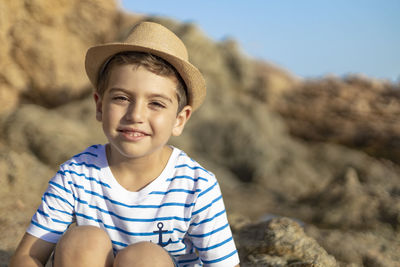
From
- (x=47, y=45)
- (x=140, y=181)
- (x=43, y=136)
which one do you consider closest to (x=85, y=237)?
(x=140, y=181)

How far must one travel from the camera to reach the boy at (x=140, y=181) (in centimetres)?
171

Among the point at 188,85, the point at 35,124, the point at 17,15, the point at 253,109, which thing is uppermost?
the point at 17,15

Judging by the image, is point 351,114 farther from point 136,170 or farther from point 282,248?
point 136,170

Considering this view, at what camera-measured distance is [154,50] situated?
5.59 feet

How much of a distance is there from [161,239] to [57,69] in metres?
3.88

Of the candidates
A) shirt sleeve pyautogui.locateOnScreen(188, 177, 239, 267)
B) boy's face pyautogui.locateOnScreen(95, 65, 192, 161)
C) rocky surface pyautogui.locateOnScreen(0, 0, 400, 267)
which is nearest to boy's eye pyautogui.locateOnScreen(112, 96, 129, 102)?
boy's face pyautogui.locateOnScreen(95, 65, 192, 161)

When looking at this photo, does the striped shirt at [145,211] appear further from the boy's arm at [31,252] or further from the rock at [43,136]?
the rock at [43,136]

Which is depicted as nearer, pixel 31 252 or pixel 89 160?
pixel 31 252

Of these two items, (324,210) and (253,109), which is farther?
(253,109)

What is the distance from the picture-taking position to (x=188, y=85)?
188 centimetres

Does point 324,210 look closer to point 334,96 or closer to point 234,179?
point 234,179

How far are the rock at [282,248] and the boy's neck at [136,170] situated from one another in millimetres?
830

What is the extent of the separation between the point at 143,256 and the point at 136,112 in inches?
22.7

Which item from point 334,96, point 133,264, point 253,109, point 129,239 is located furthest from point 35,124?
point 334,96
